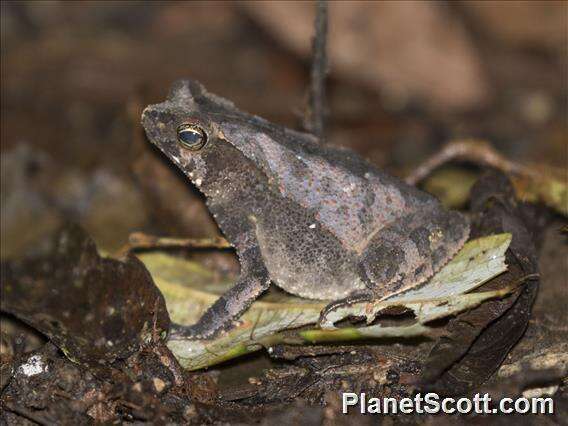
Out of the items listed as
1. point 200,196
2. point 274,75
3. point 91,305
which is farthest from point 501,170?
point 274,75

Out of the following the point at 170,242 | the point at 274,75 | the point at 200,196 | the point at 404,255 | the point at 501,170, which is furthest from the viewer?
the point at 274,75

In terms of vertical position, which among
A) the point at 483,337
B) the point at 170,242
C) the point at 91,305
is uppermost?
the point at 170,242

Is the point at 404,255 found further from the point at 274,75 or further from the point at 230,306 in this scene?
the point at 274,75

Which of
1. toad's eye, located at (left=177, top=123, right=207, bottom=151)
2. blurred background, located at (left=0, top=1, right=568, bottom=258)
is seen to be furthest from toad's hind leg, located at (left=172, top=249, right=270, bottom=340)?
blurred background, located at (left=0, top=1, right=568, bottom=258)

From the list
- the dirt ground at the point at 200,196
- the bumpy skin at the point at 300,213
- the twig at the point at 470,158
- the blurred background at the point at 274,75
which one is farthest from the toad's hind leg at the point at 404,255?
the blurred background at the point at 274,75

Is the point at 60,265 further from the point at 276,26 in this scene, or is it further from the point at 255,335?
the point at 276,26
